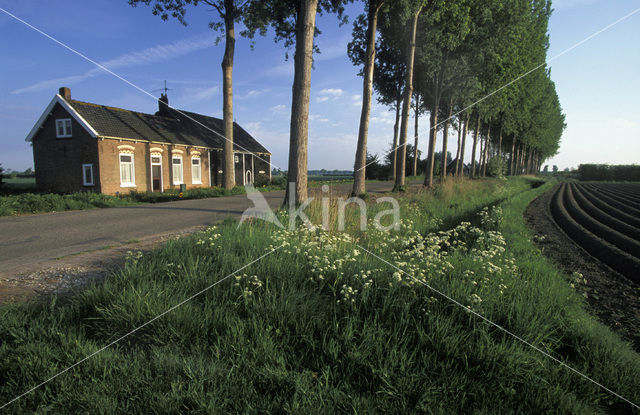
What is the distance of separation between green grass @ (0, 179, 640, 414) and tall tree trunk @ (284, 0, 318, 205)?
4.85 meters

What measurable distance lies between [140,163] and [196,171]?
4689mm

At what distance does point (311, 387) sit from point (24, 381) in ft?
6.96

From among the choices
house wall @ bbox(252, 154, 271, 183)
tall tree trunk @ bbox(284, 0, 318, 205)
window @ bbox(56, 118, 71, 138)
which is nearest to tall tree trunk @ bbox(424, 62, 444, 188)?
tall tree trunk @ bbox(284, 0, 318, 205)

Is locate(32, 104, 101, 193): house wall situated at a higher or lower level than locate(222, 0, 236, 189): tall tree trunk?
lower

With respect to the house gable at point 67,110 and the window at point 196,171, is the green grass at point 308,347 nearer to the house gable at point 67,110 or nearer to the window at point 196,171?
the house gable at point 67,110

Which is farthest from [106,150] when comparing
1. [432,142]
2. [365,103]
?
[432,142]

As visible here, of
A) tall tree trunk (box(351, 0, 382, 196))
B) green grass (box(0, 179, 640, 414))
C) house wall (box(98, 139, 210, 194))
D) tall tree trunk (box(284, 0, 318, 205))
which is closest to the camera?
green grass (box(0, 179, 640, 414))

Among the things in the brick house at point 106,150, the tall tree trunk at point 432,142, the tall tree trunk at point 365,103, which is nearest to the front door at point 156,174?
the brick house at point 106,150

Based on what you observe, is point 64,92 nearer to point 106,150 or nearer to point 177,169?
point 106,150

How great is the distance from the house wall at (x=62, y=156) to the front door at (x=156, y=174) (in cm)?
348

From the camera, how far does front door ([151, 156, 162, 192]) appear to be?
21.8 metres

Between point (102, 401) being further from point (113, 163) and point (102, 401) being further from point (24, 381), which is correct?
point (113, 163)

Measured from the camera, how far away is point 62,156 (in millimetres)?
20047

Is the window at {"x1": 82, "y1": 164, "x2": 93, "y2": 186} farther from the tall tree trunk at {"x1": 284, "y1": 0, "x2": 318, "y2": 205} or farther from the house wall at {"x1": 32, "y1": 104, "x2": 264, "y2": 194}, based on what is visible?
the tall tree trunk at {"x1": 284, "y1": 0, "x2": 318, "y2": 205}
